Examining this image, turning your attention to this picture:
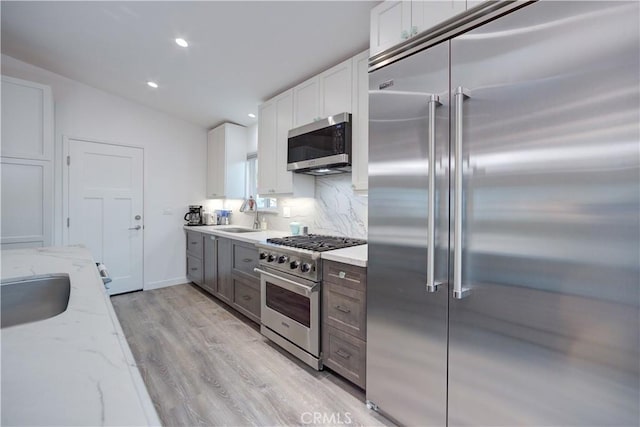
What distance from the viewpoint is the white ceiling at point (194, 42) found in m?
2.08

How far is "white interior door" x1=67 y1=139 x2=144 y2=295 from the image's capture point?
3.65 metres

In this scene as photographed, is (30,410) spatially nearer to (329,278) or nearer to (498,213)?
(498,213)

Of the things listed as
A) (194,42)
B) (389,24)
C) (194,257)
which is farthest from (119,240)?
(389,24)

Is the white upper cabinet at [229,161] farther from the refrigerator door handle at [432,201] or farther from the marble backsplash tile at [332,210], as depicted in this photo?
the refrigerator door handle at [432,201]

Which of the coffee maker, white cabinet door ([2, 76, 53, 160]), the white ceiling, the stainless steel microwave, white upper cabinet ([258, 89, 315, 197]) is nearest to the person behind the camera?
the white ceiling

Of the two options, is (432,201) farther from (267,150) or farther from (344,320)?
(267,150)

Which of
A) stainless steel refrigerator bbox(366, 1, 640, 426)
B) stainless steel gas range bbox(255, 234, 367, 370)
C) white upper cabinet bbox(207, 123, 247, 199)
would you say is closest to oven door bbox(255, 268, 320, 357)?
stainless steel gas range bbox(255, 234, 367, 370)

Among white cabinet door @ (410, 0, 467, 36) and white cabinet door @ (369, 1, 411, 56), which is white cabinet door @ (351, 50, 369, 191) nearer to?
white cabinet door @ (369, 1, 411, 56)

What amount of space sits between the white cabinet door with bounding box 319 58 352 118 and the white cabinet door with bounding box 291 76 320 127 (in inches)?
2.7

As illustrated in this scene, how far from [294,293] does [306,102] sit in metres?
1.74

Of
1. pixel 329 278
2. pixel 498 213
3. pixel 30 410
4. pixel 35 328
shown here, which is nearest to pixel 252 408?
pixel 329 278

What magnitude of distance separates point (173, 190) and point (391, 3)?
392 centimetres

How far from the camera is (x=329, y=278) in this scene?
201 cm

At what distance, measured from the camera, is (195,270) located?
166 inches
